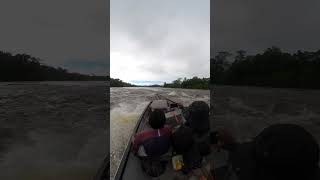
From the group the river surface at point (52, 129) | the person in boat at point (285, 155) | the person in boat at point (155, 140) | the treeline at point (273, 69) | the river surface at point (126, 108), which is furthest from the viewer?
the river surface at point (126, 108)

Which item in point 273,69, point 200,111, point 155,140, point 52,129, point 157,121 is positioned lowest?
point 52,129

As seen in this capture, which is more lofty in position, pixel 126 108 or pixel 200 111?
pixel 200 111

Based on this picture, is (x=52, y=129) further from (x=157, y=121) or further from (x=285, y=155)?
(x=285, y=155)

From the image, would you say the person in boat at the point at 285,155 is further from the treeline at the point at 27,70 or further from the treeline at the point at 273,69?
the treeline at the point at 27,70

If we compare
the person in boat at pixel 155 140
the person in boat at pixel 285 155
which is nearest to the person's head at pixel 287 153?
the person in boat at pixel 285 155

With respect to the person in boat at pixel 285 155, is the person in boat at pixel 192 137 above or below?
below

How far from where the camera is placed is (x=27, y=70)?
4.65 meters

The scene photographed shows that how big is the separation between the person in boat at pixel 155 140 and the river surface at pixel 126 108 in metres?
1.30

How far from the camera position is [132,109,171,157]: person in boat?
146 inches

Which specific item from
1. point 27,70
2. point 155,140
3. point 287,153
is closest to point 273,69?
point 287,153

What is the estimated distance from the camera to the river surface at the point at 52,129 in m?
4.62

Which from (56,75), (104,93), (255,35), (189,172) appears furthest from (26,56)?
(255,35)

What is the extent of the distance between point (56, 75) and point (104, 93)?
165cm

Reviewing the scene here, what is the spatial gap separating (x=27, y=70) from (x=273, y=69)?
3499 millimetres
